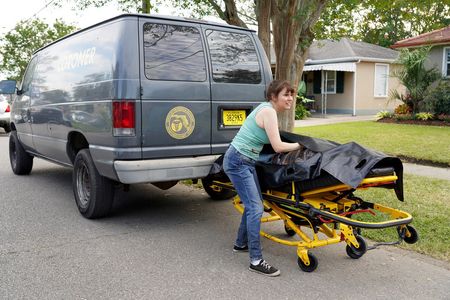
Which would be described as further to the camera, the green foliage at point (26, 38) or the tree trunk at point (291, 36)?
the green foliage at point (26, 38)

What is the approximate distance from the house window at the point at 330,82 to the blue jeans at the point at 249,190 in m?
20.4

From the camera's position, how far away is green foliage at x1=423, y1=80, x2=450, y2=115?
16141 mm

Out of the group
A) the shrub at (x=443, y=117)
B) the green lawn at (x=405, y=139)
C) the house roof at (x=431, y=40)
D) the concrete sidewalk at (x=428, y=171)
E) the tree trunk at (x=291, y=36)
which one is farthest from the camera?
the house roof at (x=431, y=40)

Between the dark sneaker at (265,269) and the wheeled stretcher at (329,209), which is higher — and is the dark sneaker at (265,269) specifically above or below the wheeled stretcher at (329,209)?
below

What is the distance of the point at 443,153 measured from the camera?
9.39 meters

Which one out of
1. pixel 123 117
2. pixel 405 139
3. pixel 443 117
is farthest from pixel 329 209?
pixel 443 117

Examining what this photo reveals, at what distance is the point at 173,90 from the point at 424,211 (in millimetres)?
3375

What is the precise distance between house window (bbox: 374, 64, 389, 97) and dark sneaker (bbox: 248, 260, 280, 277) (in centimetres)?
2149

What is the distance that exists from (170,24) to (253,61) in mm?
1199

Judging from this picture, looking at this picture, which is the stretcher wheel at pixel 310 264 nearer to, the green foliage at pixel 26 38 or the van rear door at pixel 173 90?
the van rear door at pixel 173 90

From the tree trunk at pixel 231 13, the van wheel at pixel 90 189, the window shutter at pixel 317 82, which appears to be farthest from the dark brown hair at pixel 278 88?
the window shutter at pixel 317 82

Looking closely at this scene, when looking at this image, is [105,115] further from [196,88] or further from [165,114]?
[196,88]

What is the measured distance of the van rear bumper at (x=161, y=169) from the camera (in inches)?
188

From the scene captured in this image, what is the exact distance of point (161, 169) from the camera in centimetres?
489
